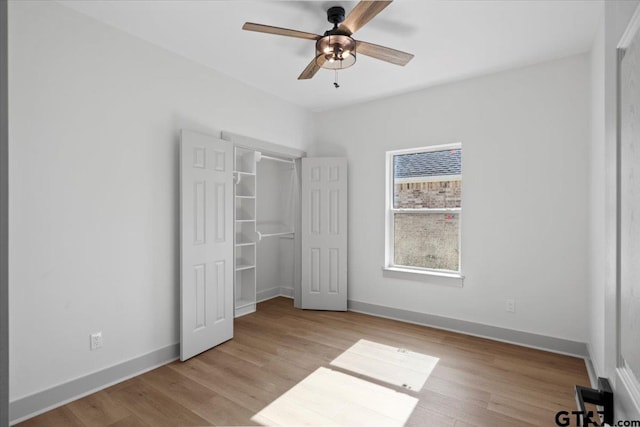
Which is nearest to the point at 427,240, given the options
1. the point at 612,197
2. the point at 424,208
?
the point at 424,208

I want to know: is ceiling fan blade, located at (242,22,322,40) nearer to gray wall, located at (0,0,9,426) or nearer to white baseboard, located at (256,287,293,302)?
gray wall, located at (0,0,9,426)

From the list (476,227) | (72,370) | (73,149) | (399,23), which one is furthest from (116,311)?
(476,227)

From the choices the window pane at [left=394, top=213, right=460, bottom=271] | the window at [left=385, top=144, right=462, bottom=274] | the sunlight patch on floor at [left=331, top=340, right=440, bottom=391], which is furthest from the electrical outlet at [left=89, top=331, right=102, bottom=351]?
the window pane at [left=394, top=213, right=460, bottom=271]

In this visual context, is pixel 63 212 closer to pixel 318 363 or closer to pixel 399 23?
pixel 318 363

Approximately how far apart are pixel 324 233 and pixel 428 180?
153cm

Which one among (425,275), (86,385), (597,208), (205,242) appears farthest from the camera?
(425,275)

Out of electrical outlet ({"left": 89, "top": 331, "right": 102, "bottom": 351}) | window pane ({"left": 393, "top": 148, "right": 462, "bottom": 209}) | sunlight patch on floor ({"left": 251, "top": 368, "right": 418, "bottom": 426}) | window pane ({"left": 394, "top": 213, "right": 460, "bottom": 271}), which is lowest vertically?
sunlight patch on floor ({"left": 251, "top": 368, "right": 418, "bottom": 426})

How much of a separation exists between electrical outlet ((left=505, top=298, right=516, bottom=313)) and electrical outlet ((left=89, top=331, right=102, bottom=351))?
377 centimetres

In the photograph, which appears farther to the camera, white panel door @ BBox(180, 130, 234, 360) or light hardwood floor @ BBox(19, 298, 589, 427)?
white panel door @ BBox(180, 130, 234, 360)

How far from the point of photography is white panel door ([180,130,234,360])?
2.90 meters

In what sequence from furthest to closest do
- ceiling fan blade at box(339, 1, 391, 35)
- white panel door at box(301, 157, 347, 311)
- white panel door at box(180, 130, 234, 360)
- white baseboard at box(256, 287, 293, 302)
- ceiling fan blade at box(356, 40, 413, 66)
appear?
white baseboard at box(256, 287, 293, 302)
white panel door at box(301, 157, 347, 311)
white panel door at box(180, 130, 234, 360)
ceiling fan blade at box(356, 40, 413, 66)
ceiling fan blade at box(339, 1, 391, 35)

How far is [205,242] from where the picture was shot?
10.1 ft

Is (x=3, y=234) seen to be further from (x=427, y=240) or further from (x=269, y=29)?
(x=427, y=240)

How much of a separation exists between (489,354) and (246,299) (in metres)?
2.89
